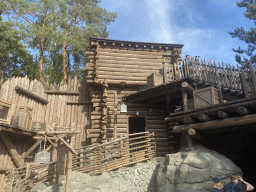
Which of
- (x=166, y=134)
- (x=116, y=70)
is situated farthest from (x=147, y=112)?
(x=116, y=70)

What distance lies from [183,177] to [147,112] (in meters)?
6.69

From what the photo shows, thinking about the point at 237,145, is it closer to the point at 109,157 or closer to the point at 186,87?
the point at 186,87

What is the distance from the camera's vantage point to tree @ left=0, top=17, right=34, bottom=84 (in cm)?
1903

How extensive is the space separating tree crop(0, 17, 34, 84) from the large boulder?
56.5 feet

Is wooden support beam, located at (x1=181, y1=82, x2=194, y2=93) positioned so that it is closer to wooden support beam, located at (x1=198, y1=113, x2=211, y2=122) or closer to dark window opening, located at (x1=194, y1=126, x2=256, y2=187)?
wooden support beam, located at (x1=198, y1=113, x2=211, y2=122)

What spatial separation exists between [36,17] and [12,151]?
Result: 54.1 feet

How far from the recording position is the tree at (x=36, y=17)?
19.6 metres

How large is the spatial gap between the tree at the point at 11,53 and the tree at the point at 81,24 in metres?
3.83

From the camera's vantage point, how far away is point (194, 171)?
24.9 ft

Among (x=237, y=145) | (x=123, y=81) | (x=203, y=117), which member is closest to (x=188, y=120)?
(x=203, y=117)

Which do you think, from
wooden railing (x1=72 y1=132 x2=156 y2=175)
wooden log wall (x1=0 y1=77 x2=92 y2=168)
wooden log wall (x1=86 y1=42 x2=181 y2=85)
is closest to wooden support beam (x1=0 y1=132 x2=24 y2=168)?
wooden log wall (x1=0 y1=77 x2=92 y2=168)

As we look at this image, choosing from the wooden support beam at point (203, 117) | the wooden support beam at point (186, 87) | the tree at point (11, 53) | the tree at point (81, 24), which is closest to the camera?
the wooden support beam at point (203, 117)

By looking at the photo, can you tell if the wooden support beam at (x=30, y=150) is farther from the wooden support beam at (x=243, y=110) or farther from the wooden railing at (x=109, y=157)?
the wooden support beam at (x=243, y=110)

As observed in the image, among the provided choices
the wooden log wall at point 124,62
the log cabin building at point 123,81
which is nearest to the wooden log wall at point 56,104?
the log cabin building at point 123,81
